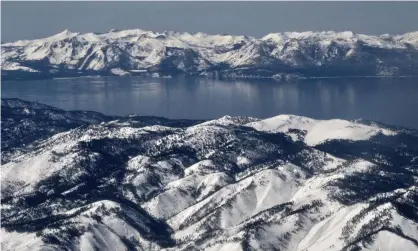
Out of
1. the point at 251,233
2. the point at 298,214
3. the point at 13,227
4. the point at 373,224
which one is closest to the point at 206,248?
the point at 251,233

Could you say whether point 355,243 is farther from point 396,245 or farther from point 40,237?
point 40,237

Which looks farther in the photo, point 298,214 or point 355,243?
point 298,214

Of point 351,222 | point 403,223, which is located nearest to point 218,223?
point 351,222

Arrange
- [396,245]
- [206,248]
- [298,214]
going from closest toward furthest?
[396,245] → [206,248] → [298,214]

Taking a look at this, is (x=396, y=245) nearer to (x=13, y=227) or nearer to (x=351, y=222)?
(x=351, y=222)

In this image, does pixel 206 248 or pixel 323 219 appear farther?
pixel 323 219

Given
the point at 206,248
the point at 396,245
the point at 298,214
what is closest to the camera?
the point at 396,245

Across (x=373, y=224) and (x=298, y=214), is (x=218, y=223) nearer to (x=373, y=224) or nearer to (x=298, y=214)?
(x=298, y=214)
